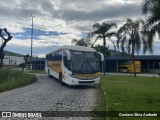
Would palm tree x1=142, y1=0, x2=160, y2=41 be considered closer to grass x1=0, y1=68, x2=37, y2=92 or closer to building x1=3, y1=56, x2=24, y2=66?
grass x1=0, y1=68, x2=37, y2=92

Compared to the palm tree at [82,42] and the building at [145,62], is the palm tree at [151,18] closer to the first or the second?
the palm tree at [82,42]

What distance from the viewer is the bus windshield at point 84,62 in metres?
22.3

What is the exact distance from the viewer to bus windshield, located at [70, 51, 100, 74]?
73.3ft

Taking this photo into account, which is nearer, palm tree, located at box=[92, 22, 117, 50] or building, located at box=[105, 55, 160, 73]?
palm tree, located at box=[92, 22, 117, 50]

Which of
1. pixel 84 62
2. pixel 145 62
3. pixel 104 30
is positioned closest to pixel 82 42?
pixel 104 30

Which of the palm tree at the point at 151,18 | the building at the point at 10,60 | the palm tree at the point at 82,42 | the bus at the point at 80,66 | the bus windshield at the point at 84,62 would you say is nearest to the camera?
the bus at the point at 80,66

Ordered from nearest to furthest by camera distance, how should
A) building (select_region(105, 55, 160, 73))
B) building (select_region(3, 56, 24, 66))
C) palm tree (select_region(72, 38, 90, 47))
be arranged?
palm tree (select_region(72, 38, 90, 47)), building (select_region(105, 55, 160, 73)), building (select_region(3, 56, 24, 66))

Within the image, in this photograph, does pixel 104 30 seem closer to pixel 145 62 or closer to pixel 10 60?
pixel 145 62

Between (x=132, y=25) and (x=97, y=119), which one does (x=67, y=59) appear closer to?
(x=97, y=119)

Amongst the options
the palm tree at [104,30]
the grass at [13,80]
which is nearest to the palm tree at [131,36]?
the palm tree at [104,30]

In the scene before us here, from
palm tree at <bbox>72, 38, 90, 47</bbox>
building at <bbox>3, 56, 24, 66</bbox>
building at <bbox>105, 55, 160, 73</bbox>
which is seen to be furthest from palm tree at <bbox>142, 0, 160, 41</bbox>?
building at <bbox>3, 56, 24, 66</bbox>

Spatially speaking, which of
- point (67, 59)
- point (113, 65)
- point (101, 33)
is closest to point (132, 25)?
point (101, 33)

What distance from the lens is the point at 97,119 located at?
970 centimetres

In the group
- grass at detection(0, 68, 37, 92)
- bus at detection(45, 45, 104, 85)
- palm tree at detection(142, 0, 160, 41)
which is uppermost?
palm tree at detection(142, 0, 160, 41)
